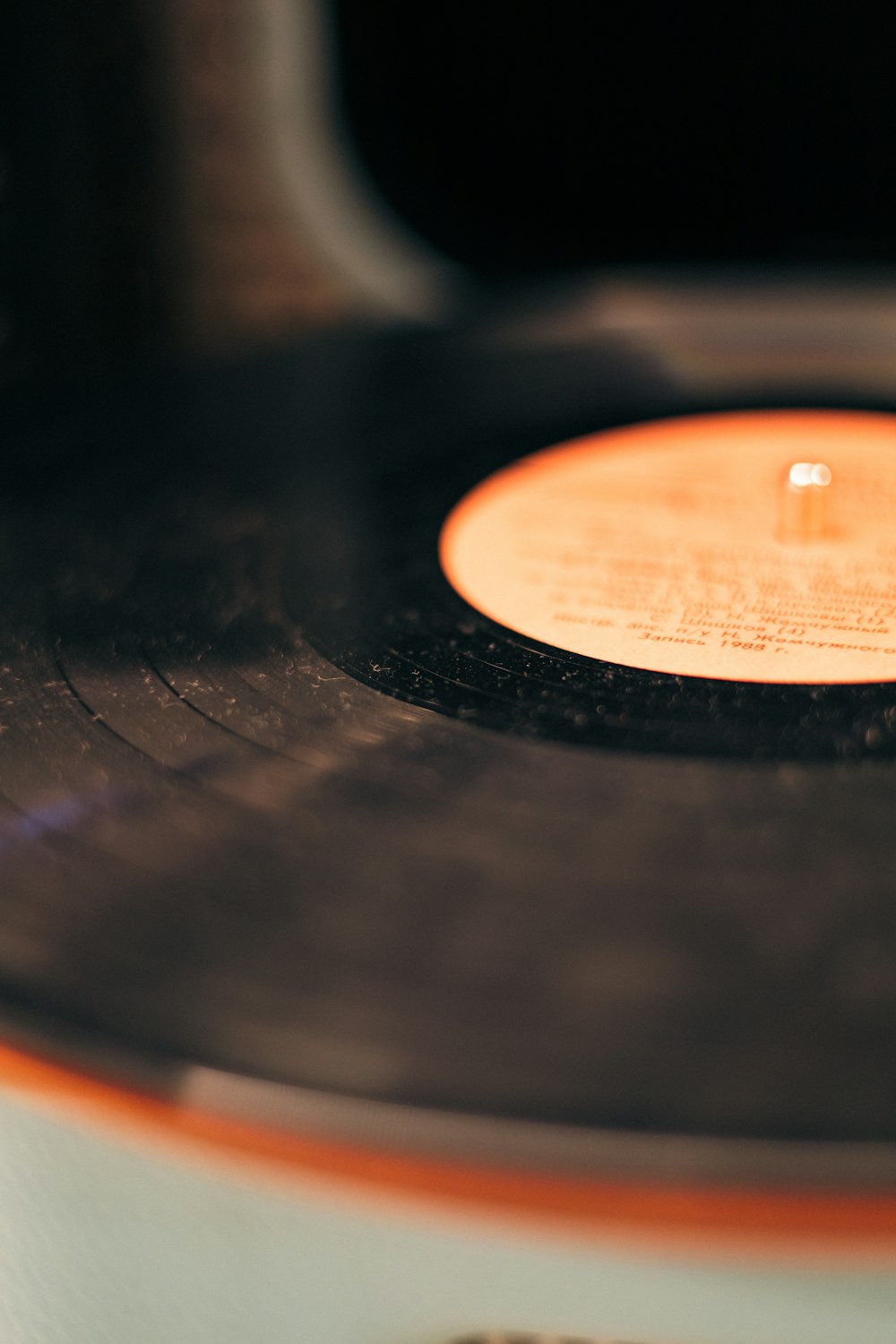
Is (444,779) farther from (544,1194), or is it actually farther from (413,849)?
(544,1194)

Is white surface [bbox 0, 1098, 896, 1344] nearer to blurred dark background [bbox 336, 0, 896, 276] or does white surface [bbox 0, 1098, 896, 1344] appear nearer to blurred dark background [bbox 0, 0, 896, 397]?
blurred dark background [bbox 0, 0, 896, 397]

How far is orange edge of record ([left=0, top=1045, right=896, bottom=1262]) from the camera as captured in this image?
28cm

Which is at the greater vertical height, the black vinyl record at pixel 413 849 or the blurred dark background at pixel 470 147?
the blurred dark background at pixel 470 147

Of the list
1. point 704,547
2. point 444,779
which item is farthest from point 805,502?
point 444,779

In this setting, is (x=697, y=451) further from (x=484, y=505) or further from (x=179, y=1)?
(x=179, y=1)

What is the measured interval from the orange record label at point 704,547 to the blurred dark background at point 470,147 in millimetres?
282

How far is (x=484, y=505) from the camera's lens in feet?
2.29

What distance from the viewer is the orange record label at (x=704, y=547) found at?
0.54 m

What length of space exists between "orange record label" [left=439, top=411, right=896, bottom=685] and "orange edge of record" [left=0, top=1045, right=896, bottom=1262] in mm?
246

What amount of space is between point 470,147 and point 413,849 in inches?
29.3

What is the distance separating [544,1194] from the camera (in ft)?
0.97

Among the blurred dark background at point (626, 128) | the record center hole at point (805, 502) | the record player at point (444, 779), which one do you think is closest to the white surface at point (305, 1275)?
the record player at point (444, 779)

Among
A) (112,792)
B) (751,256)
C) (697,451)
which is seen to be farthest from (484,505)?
(751,256)

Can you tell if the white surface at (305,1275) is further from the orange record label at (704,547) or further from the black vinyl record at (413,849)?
the orange record label at (704,547)
